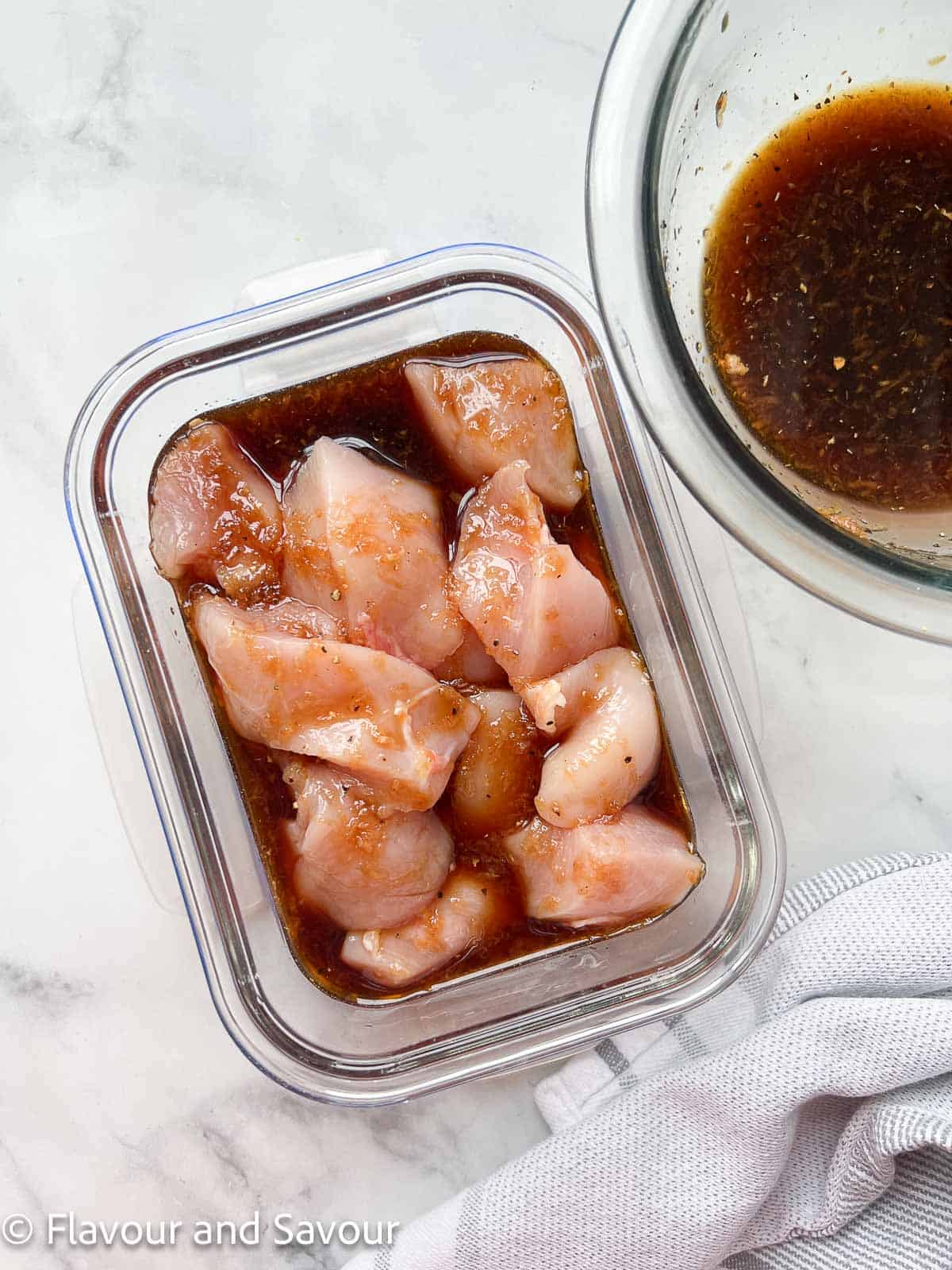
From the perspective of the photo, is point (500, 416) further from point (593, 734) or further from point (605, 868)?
point (605, 868)

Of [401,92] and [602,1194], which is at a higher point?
[401,92]

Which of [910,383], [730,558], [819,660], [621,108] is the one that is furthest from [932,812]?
[621,108]

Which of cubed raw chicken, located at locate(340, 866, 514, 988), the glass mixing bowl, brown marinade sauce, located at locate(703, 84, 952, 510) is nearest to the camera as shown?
the glass mixing bowl

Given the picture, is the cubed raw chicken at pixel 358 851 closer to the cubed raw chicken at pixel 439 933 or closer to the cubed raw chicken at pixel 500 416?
the cubed raw chicken at pixel 439 933

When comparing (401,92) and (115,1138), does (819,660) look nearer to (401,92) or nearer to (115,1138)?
(401,92)

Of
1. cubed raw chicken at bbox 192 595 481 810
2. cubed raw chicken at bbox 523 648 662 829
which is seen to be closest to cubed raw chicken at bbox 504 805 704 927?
cubed raw chicken at bbox 523 648 662 829

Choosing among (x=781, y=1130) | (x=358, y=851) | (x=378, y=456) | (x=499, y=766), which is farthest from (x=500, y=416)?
(x=781, y=1130)

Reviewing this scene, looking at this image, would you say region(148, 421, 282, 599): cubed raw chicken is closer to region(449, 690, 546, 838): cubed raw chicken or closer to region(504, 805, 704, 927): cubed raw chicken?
region(449, 690, 546, 838): cubed raw chicken
